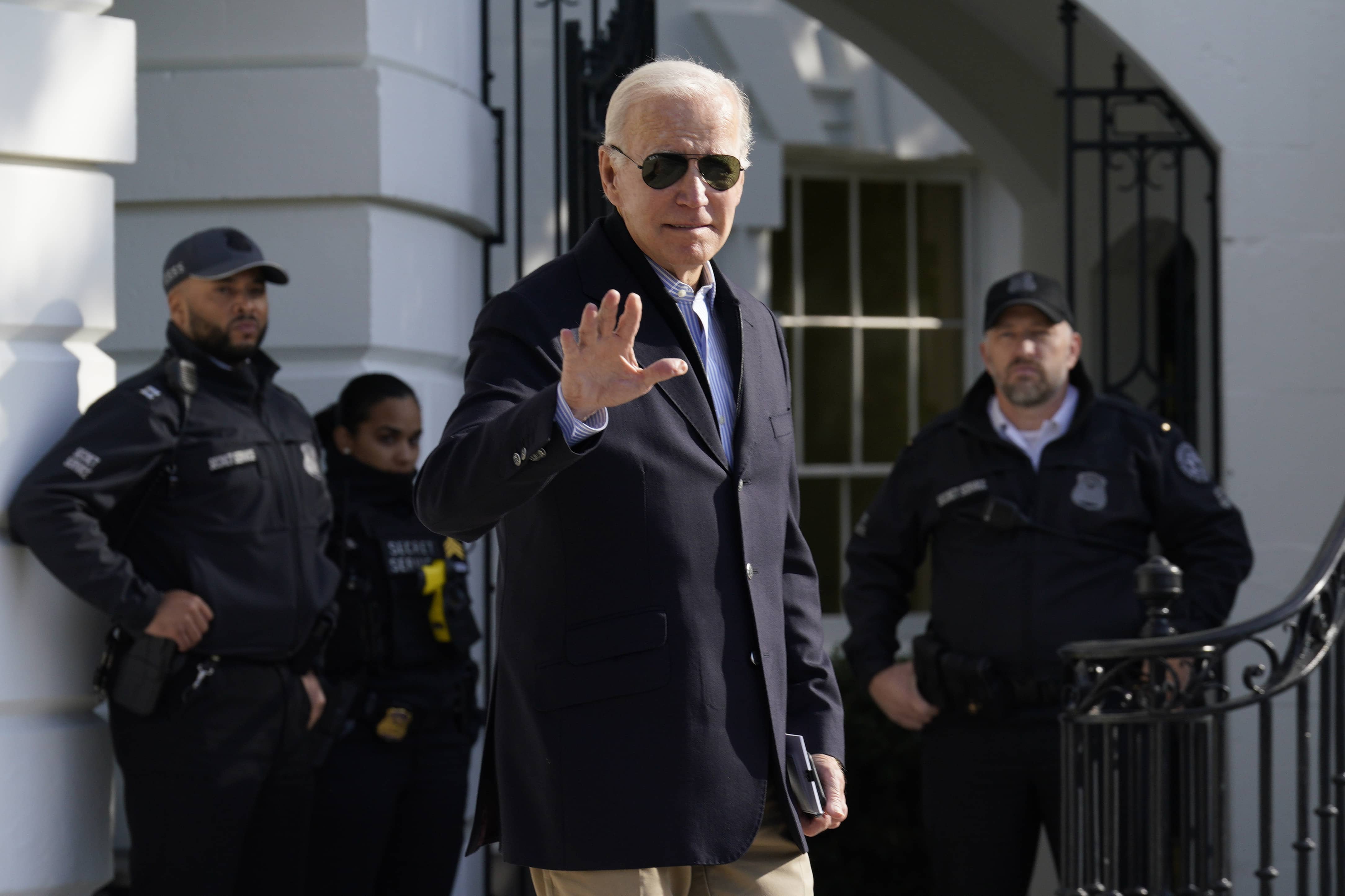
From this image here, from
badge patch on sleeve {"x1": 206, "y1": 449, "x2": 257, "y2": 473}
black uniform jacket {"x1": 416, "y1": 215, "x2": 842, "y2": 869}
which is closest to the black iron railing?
Answer: black uniform jacket {"x1": 416, "y1": 215, "x2": 842, "y2": 869}

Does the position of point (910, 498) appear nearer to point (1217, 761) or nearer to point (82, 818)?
point (1217, 761)

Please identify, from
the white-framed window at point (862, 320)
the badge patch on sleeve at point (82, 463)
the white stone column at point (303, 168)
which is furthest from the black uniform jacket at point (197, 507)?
the white-framed window at point (862, 320)

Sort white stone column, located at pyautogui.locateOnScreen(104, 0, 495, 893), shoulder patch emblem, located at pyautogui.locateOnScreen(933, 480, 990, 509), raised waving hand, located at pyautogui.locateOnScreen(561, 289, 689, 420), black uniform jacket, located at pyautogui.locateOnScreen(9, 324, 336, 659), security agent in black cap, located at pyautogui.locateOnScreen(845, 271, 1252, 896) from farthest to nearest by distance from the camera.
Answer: white stone column, located at pyautogui.locateOnScreen(104, 0, 495, 893) → shoulder patch emblem, located at pyautogui.locateOnScreen(933, 480, 990, 509) → security agent in black cap, located at pyautogui.locateOnScreen(845, 271, 1252, 896) → black uniform jacket, located at pyautogui.locateOnScreen(9, 324, 336, 659) → raised waving hand, located at pyautogui.locateOnScreen(561, 289, 689, 420)

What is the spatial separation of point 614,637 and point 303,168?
2723 mm

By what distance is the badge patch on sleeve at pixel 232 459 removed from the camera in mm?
3732

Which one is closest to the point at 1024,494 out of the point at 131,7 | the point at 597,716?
the point at 597,716

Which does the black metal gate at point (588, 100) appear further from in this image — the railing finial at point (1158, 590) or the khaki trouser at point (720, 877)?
the khaki trouser at point (720, 877)

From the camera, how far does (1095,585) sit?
4219mm

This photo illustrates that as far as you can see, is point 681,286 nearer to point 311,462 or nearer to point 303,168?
point 311,462

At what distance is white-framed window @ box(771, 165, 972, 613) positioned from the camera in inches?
375

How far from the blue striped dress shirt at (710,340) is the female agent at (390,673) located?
202cm

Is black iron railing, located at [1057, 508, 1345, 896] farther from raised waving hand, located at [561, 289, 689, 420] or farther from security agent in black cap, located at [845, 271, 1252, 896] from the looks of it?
raised waving hand, located at [561, 289, 689, 420]

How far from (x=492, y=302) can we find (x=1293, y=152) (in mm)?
3972

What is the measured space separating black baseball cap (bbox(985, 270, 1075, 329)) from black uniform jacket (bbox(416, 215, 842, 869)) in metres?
2.21
